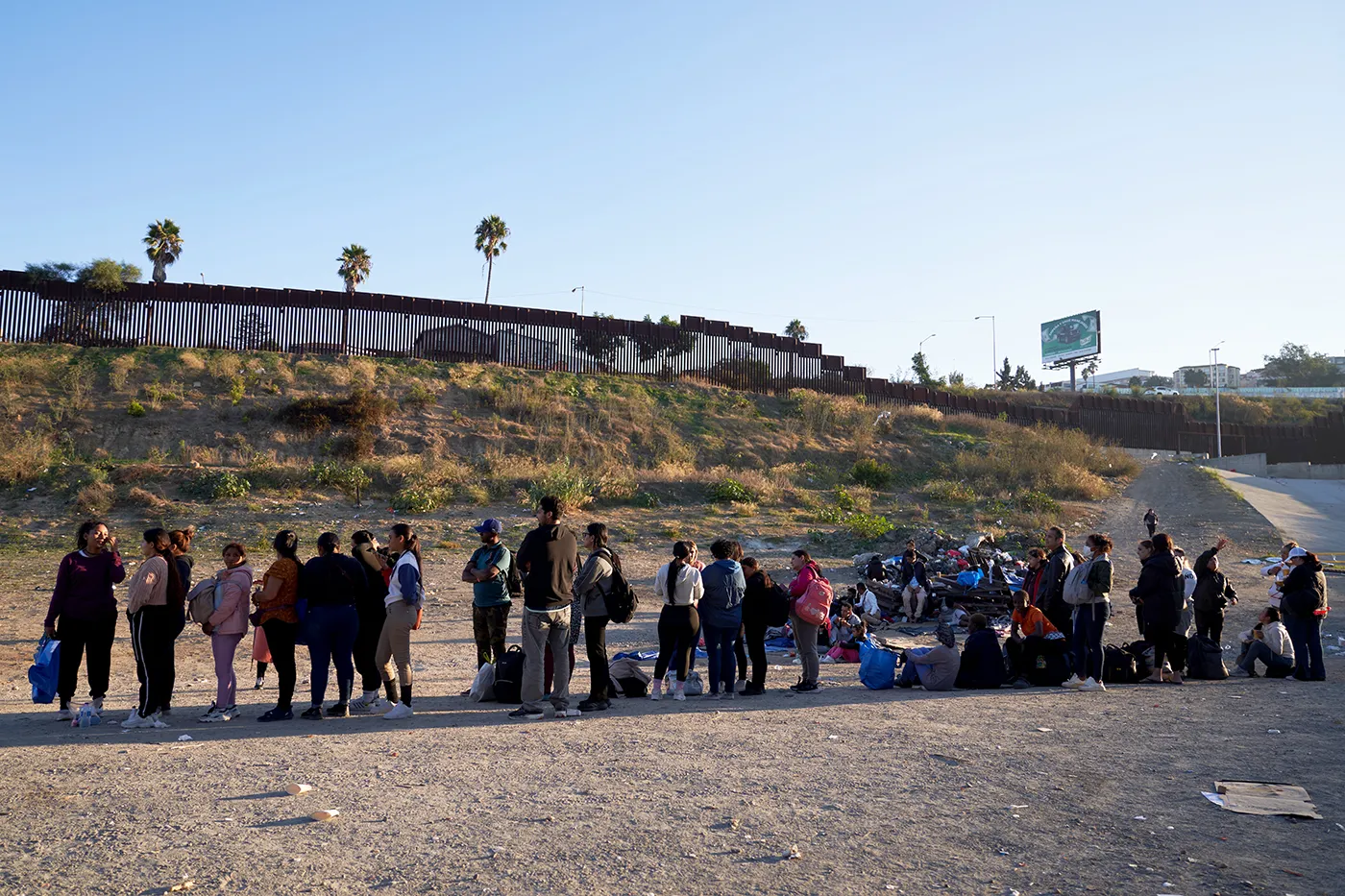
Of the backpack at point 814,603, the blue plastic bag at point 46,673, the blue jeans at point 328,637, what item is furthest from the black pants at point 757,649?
the blue plastic bag at point 46,673

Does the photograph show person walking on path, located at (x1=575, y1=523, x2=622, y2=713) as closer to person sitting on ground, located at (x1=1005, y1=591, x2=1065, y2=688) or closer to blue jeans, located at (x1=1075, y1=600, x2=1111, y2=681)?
person sitting on ground, located at (x1=1005, y1=591, x2=1065, y2=688)

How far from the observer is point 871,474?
111 ft

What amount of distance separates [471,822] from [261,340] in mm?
31461

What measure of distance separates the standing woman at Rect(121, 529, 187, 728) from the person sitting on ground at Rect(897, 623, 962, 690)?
6.96m

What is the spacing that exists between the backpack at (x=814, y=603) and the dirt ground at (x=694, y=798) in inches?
34.7

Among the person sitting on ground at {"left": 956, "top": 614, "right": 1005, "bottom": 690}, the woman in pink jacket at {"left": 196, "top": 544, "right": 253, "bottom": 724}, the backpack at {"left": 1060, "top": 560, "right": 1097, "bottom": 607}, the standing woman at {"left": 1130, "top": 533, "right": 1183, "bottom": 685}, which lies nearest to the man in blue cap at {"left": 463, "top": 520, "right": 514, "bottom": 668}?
the woman in pink jacket at {"left": 196, "top": 544, "right": 253, "bottom": 724}

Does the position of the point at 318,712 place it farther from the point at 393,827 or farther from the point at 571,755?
the point at 393,827

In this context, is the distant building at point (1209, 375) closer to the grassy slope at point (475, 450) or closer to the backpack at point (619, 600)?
the grassy slope at point (475, 450)

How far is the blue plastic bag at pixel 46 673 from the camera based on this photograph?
7988 mm

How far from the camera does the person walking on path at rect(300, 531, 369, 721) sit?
7.89 metres

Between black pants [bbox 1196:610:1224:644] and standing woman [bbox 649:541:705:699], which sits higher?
standing woman [bbox 649:541:705:699]

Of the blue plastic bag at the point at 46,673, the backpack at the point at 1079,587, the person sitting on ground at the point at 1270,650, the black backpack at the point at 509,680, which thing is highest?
the backpack at the point at 1079,587

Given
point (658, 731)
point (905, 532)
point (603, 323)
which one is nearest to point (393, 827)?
point (658, 731)

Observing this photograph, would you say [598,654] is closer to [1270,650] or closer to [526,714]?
[526,714]
